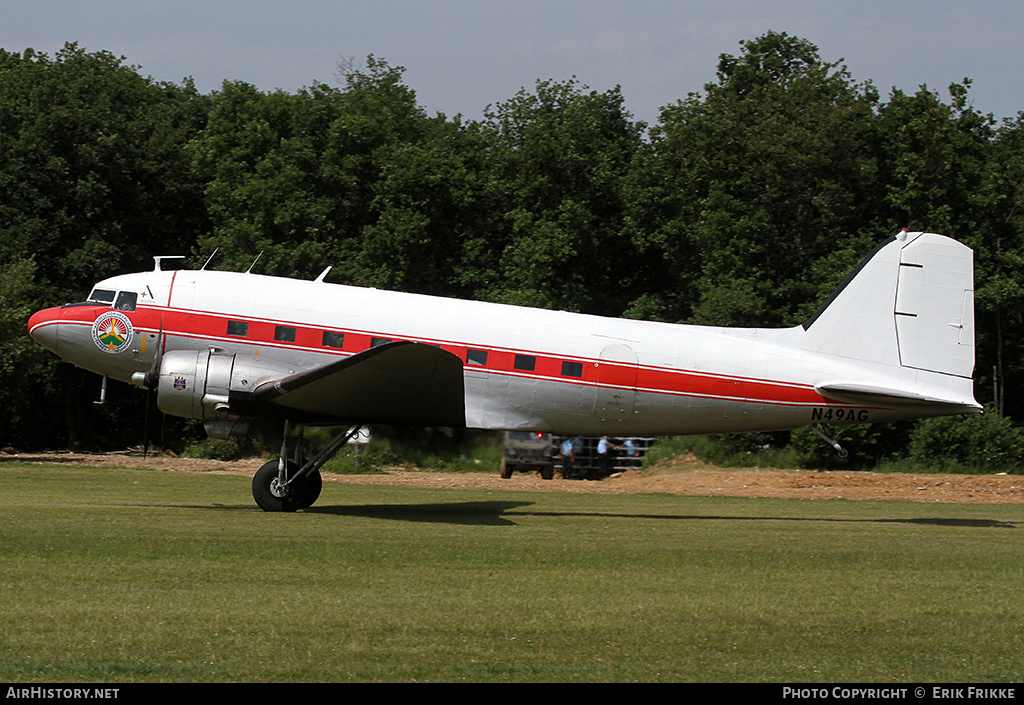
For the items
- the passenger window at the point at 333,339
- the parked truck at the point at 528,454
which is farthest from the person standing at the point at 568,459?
the passenger window at the point at 333,339

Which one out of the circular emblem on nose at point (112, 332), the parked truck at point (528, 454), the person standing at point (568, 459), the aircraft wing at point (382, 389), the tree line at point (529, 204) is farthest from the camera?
the tree line at point (529, 204)

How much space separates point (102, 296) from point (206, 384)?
2.57 metres

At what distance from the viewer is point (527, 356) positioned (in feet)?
49.8

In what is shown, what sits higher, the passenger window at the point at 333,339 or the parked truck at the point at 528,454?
the passenger window at the point at 333,339

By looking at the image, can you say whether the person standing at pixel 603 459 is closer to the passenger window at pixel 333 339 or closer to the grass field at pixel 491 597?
the grass field at pixel 491 597

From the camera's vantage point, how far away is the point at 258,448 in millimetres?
26484

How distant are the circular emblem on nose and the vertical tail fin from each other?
10591mm

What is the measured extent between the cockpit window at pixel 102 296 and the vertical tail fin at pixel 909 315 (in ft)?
35.9

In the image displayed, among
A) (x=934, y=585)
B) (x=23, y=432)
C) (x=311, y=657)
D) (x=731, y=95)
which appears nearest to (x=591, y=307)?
(x=731, y=95)

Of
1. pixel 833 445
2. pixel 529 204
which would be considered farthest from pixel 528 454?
pixel 529 204

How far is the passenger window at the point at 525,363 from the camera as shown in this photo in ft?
49.7

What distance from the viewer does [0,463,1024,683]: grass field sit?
6.48 meters

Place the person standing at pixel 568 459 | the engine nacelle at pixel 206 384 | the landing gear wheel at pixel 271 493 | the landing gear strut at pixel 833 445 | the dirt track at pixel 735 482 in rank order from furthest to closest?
the person standing at pixel 568 459
the dirt track at pixel 735 482
the landing gear strut at pixel 833 445
the landing gear wheel at pixel 271 493
the engine nacelle at pixel 206 384

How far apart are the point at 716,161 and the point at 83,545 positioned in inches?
1086
